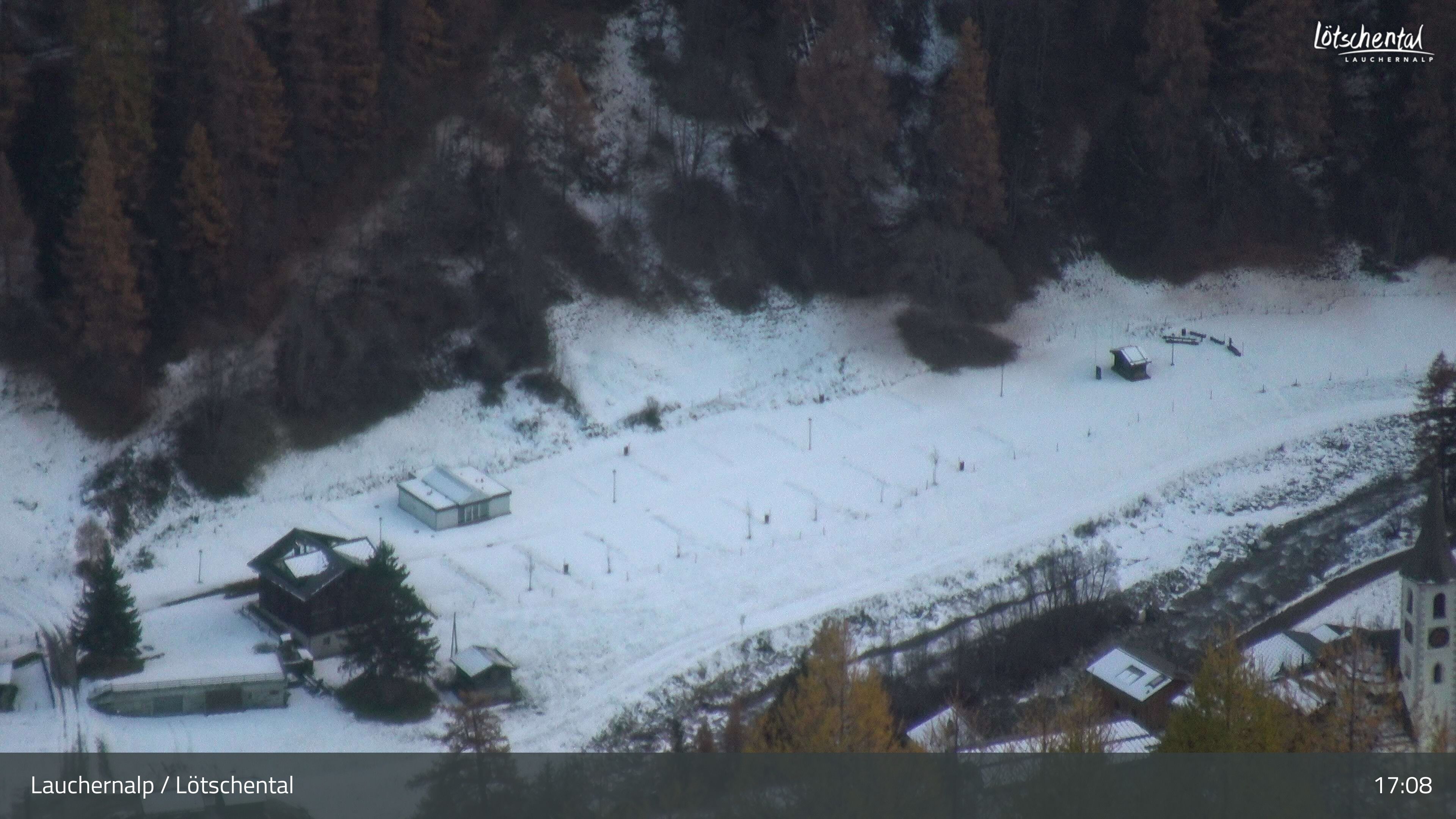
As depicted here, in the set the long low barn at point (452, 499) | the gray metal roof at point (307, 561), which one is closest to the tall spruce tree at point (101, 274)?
the gray metal roof at point (307, 561)

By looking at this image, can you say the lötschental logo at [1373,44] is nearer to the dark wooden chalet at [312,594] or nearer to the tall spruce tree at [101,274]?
the dark wooden chalet at [312,594]

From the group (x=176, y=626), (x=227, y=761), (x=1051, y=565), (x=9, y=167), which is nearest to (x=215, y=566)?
(x=176, y=626)

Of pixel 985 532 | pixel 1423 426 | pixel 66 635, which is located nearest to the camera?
pixel 66 635

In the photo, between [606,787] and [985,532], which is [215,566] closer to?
[606,787]

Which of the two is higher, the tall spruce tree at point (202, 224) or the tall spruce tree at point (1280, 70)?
the tall spruce tree at point (1280, 70)

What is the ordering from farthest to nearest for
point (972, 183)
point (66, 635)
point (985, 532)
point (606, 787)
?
1. point (972, 183)
2. point (985, 532)
3. point (66, 635)
4. point (606, 787)
